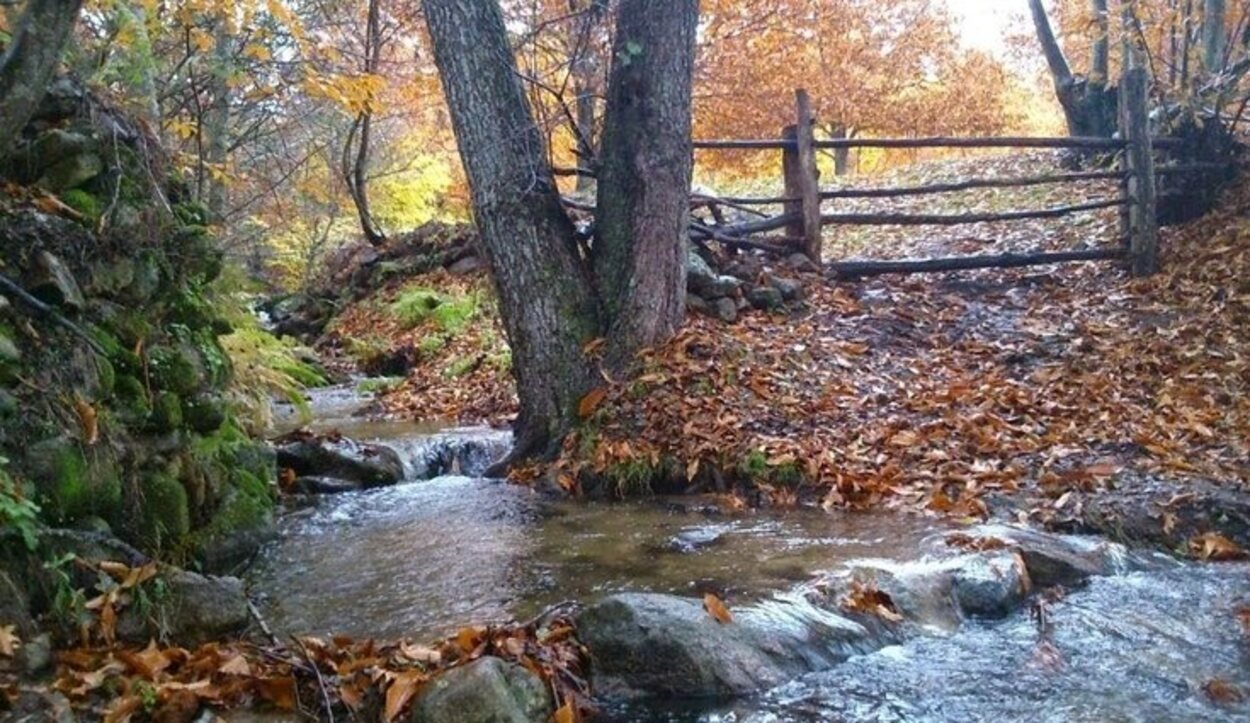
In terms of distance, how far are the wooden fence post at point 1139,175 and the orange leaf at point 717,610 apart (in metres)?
6.11

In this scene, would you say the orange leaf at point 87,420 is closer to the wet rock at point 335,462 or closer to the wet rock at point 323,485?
the wet rock at point 323,485

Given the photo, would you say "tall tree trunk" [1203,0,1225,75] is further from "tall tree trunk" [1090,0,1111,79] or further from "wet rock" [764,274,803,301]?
"wet rock" [764,274,803,301]

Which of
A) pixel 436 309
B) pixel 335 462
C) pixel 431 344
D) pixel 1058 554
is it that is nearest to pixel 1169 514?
pixel 1058 554

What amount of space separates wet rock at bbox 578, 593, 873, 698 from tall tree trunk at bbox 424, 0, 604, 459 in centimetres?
264

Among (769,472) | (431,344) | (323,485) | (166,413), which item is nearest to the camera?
(166,413)

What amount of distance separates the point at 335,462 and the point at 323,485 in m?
0.23

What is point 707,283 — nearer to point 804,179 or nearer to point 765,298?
point 765,298

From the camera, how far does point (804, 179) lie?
798 centimetres

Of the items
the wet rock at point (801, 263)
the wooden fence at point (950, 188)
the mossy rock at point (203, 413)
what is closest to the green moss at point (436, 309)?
the wooden fence at point (950, 188)

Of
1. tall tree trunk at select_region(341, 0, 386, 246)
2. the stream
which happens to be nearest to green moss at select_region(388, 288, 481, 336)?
tall tree trunk at select_region(341, 0, 386, 246)

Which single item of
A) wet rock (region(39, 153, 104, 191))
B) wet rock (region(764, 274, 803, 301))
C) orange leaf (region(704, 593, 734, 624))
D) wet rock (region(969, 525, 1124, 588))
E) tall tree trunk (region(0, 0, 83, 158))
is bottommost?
wet rock (region(969, 525, 1124, 588))

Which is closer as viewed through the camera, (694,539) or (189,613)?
(189,613)

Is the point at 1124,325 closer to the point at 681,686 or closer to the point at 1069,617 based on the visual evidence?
the point at 1069,617

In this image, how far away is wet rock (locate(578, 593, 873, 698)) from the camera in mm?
2816
